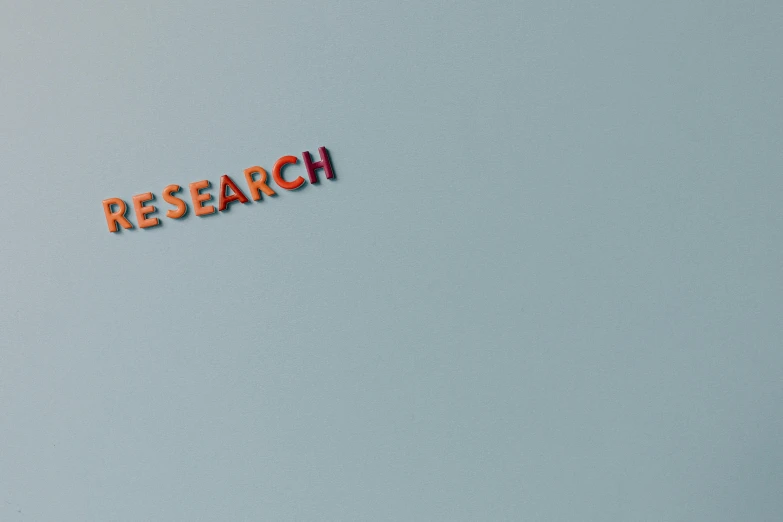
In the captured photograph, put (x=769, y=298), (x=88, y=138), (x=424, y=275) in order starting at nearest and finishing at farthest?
(x=769, y=298) < (x=424, y=275) < (x=88, y=138)

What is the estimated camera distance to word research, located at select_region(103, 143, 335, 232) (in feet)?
4.95

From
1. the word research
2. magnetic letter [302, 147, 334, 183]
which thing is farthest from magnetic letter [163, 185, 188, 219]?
magnetic letter [302, 147, 334, 183]

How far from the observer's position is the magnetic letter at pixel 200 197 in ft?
5.10

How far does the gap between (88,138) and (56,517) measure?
828 millimetres

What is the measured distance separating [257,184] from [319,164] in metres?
0.14

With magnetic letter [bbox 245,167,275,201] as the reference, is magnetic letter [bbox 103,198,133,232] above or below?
above

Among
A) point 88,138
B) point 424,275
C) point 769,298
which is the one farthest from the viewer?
point 88,138

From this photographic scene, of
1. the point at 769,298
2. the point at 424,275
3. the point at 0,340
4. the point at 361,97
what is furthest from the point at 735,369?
the point at 0,340

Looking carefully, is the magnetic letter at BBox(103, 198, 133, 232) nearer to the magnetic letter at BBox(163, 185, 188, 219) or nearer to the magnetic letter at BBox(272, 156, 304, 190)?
the magnetic letter at BBox(163, 185, 188, 219)

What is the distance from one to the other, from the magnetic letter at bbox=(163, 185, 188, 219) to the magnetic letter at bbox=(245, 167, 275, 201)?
0.50 ft

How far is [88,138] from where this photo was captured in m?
1.60

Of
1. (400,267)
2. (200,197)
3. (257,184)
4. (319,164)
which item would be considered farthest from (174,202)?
(400,267)

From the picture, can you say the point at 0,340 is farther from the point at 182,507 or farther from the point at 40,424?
the point at 182,507

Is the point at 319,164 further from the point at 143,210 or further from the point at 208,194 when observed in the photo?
the point at 143,210
